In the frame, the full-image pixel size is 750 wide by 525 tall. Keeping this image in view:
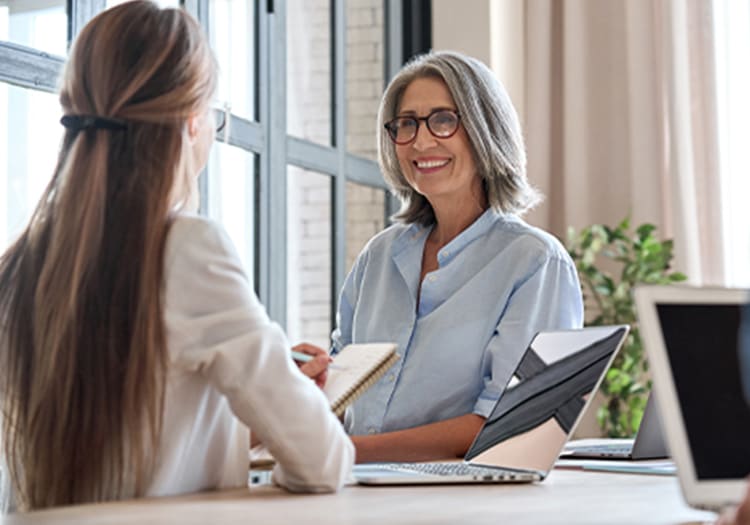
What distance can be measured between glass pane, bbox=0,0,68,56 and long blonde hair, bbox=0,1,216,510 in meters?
1.35

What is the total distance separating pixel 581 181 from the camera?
5.28m

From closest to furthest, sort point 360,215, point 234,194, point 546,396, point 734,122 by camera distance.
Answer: point 546,396 < point 234,194 < point 360,215 < point 734,122

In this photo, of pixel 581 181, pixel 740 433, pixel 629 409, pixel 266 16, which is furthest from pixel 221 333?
pixel 581 181

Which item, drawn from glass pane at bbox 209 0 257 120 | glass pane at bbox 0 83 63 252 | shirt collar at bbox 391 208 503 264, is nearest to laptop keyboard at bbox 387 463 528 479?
shirt collar at bbox 391 208 503 264

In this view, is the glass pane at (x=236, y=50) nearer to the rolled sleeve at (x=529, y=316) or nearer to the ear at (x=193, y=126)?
the rolled sleeve at (x=529, y=316)

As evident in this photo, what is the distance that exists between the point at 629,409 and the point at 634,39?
5.55 feet

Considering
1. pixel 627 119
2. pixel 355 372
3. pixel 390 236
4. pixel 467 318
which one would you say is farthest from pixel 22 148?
pixel 627 119

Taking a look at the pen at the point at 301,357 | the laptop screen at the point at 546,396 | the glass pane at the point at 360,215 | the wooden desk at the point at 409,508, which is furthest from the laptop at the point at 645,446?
the glass pane at the point at 360,215

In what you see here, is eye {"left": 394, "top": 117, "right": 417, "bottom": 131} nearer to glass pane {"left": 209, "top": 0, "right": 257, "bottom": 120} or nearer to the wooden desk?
the wooden desk

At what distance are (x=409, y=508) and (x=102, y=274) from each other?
0.46 m

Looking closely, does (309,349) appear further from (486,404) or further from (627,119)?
(627,119)

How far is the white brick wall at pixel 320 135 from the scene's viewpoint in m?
4.26

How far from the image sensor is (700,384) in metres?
1.27

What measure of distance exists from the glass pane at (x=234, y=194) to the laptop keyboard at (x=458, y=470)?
1.90 m
